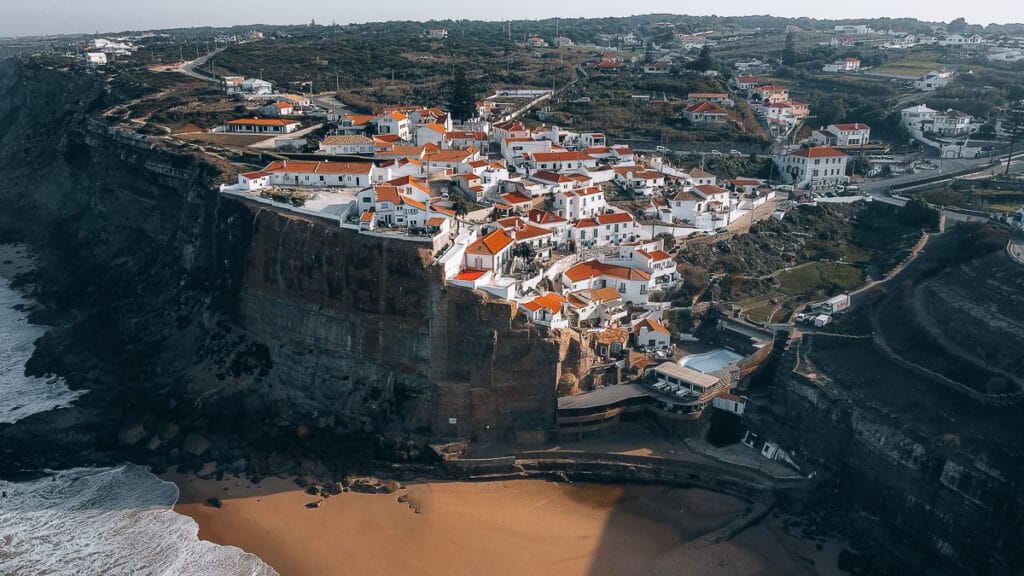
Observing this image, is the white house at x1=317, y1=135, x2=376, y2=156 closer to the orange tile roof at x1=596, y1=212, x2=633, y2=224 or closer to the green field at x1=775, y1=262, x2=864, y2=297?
the orange tile roof at x1=596, y1=212, x2=633, y2=224

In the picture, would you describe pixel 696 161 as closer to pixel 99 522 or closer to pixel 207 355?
pixel 207 355

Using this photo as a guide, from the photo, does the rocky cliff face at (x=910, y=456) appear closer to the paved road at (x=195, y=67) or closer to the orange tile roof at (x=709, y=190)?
the orange tile roof at (x=709, y=190)

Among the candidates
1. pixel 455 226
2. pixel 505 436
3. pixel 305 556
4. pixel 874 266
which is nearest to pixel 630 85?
pixel 874 266

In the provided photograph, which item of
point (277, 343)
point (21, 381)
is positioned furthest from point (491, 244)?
point (21, 381)

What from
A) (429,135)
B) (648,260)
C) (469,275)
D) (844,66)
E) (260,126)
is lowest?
(648,260)

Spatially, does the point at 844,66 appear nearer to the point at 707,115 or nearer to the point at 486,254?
the point at 707,115

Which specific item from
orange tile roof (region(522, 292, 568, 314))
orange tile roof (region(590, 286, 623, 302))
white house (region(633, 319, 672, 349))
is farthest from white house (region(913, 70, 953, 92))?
orange tile roof (region(522, 292, 568, 314))
